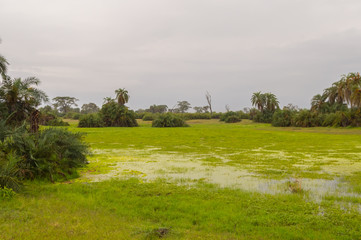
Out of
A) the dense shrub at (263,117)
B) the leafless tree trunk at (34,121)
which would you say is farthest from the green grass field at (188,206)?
the dense shrub at (263,117)

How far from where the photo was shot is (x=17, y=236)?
558 cm

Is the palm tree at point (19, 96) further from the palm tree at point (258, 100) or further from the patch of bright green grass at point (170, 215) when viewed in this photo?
the palm tree at point (258, 100)

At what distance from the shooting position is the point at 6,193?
826 cm

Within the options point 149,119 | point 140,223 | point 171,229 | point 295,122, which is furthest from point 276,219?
point 149,119

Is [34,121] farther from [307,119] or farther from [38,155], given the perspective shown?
[307,119]

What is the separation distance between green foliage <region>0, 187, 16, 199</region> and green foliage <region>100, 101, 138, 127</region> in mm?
60076

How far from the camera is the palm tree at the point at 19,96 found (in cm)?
1404

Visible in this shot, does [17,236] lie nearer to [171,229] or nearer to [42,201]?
[42,201]

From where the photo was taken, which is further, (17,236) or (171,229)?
(171,229)

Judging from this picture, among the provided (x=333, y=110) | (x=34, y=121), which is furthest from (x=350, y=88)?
(x=34, y=121)

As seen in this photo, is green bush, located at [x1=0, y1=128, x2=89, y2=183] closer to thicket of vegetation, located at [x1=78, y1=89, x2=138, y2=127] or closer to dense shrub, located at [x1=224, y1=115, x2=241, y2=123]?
thicket of vegetation, located at [x1=78, y1=89, x2=138, y2=127]

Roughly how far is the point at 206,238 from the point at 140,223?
1699 millimetres

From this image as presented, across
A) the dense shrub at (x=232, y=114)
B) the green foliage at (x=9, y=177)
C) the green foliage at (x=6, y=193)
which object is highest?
the dense shrub at (x=232, y=114)

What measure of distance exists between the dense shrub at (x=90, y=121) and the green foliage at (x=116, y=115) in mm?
2530
